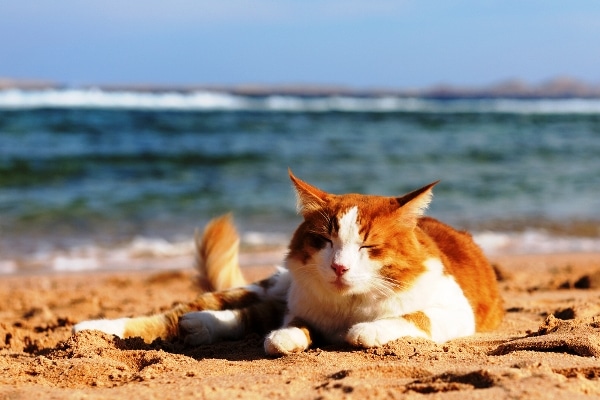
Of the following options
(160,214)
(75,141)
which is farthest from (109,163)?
(160,214)

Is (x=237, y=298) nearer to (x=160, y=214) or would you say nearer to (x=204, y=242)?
(x=204, y=242)

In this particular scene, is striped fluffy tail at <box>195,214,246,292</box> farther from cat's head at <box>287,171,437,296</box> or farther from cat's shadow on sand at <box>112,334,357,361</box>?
cat's head at <box>287,171,437,296</box>

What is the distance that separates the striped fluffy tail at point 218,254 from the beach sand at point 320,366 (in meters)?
0.77

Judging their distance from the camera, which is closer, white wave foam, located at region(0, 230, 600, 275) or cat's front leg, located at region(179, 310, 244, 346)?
cat's front leg, located at region(179, 310, 244, 346)

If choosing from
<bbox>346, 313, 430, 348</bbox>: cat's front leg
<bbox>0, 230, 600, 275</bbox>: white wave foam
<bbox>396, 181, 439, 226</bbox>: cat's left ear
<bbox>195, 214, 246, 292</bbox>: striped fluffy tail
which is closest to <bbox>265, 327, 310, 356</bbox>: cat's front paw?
<bbox>346, 313, 430, 348</bbox>: cat's front leg

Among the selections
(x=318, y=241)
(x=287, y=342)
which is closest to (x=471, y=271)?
(x=318, y=241)

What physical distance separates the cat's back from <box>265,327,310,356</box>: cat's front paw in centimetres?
87

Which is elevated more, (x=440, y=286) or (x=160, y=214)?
(x=440, y=286)

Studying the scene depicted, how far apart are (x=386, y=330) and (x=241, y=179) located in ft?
29.7

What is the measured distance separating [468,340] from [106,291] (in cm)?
328

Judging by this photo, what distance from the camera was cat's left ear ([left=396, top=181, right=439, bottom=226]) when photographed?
3.39 m

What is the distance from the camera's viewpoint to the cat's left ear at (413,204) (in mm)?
3393

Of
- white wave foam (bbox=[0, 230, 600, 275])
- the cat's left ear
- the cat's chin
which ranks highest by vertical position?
the cat's left ear

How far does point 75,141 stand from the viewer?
16219mm
